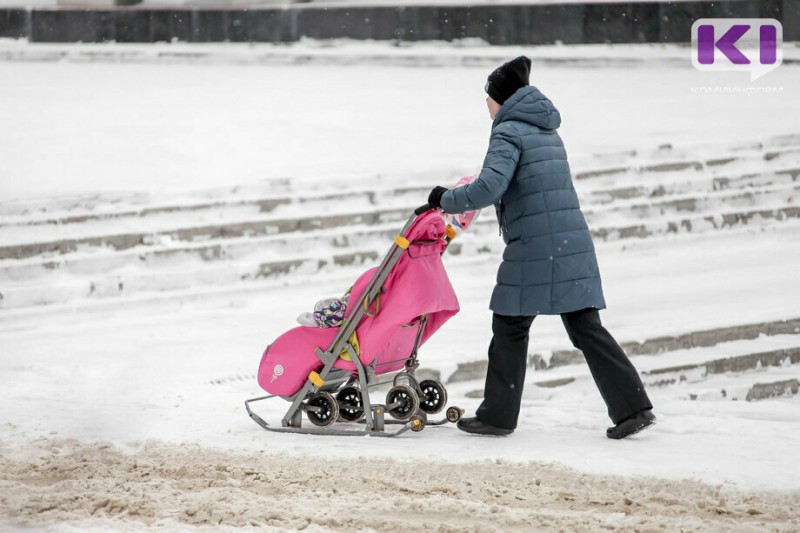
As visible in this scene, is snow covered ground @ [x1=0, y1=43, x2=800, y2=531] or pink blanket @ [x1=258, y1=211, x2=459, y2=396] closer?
snow covered ground @ [x1=0, y1=43, x2=800, y2=531]

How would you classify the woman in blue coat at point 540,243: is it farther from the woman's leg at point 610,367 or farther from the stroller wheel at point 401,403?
the stroller wheel at point 401,403

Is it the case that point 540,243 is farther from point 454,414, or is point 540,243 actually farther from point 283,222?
point 283,222

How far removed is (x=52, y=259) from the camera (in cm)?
820

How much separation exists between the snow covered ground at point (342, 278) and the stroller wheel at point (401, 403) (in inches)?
7.4

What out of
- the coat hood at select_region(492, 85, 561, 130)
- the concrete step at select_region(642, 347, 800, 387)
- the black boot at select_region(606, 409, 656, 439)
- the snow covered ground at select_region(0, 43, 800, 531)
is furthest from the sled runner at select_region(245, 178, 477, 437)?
the concrete step at select_region(642, 347, 800, 387)

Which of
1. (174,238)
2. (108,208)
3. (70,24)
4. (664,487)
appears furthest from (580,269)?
(70,24)

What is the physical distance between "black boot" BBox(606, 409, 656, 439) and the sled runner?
0.75 m

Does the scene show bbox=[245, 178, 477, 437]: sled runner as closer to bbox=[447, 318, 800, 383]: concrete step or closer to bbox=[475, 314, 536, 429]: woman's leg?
bbox=[475, 314, 536, 429]: woman's leg

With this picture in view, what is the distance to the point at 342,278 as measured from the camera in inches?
334

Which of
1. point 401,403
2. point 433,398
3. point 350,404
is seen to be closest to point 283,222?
point 350,404

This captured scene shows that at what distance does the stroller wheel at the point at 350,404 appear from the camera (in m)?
5.21

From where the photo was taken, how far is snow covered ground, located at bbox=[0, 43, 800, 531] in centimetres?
426

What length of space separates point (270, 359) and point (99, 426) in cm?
87

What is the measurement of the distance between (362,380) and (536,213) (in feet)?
3.60
